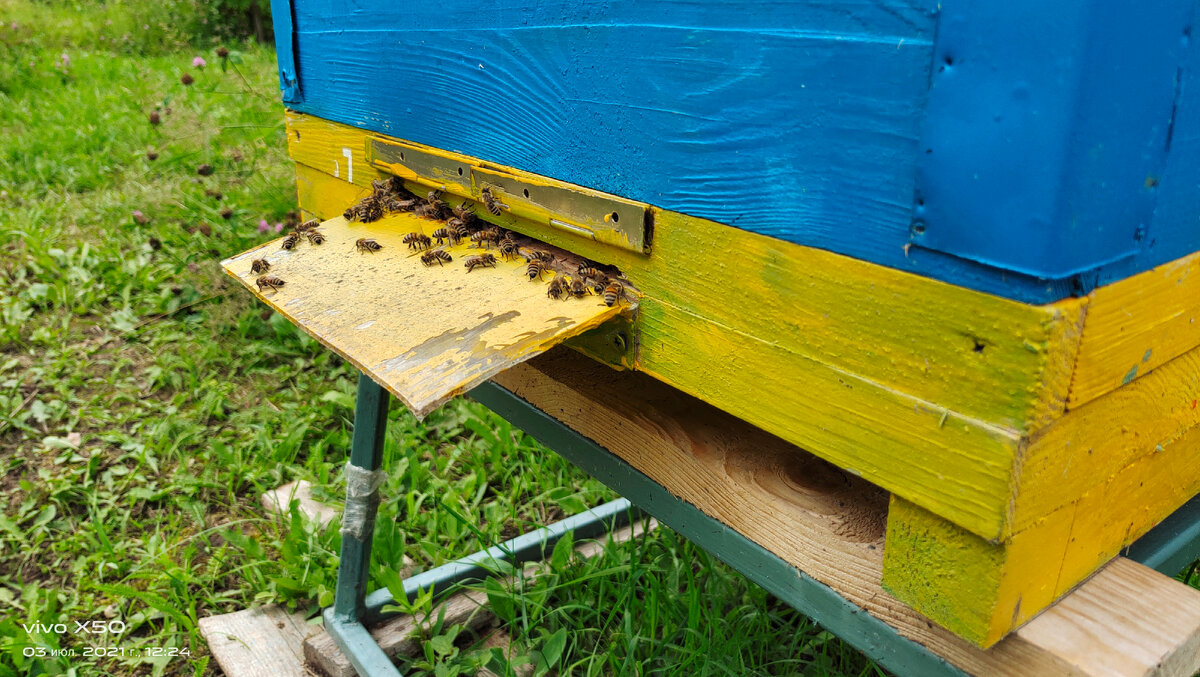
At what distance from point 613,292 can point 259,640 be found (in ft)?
5.55

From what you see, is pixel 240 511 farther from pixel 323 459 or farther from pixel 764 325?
pixel 764 325

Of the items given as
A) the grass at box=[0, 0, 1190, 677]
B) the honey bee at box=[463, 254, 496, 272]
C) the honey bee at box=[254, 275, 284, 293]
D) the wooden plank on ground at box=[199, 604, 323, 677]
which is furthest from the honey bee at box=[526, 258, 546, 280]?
the wooden plank on ground at box=[199, 604, 323, 677]

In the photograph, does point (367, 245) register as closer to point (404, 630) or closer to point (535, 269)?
point (535, 269)

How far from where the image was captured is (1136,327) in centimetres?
82

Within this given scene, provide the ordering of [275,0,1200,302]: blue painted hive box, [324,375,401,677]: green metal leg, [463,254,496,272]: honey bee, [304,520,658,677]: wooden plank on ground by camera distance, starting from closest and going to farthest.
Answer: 1. [275,0,1200,302]: blue painted hive box
2. [463,254,496,272]: honey bee
3. [324,375,401,677]: green metal leg
4. [304,520,658,677]: wooden plank on ground

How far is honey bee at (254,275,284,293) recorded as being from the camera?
1399mm

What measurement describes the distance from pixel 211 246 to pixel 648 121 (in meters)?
3.49

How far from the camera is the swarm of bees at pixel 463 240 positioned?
3.86ft

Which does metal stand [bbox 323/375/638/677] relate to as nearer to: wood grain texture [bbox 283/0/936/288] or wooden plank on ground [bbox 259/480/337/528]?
wooden plank on ground [bbox 259/480/337/528]

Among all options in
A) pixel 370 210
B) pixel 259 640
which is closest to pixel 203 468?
pixel 259 640

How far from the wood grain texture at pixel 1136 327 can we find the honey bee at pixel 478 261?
849 millimetres

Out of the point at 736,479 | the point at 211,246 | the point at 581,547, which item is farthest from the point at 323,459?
the point at 736,479

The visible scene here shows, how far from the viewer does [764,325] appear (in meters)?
0.99

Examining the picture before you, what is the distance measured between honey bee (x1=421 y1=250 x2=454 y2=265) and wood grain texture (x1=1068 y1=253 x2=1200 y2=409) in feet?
3.00
